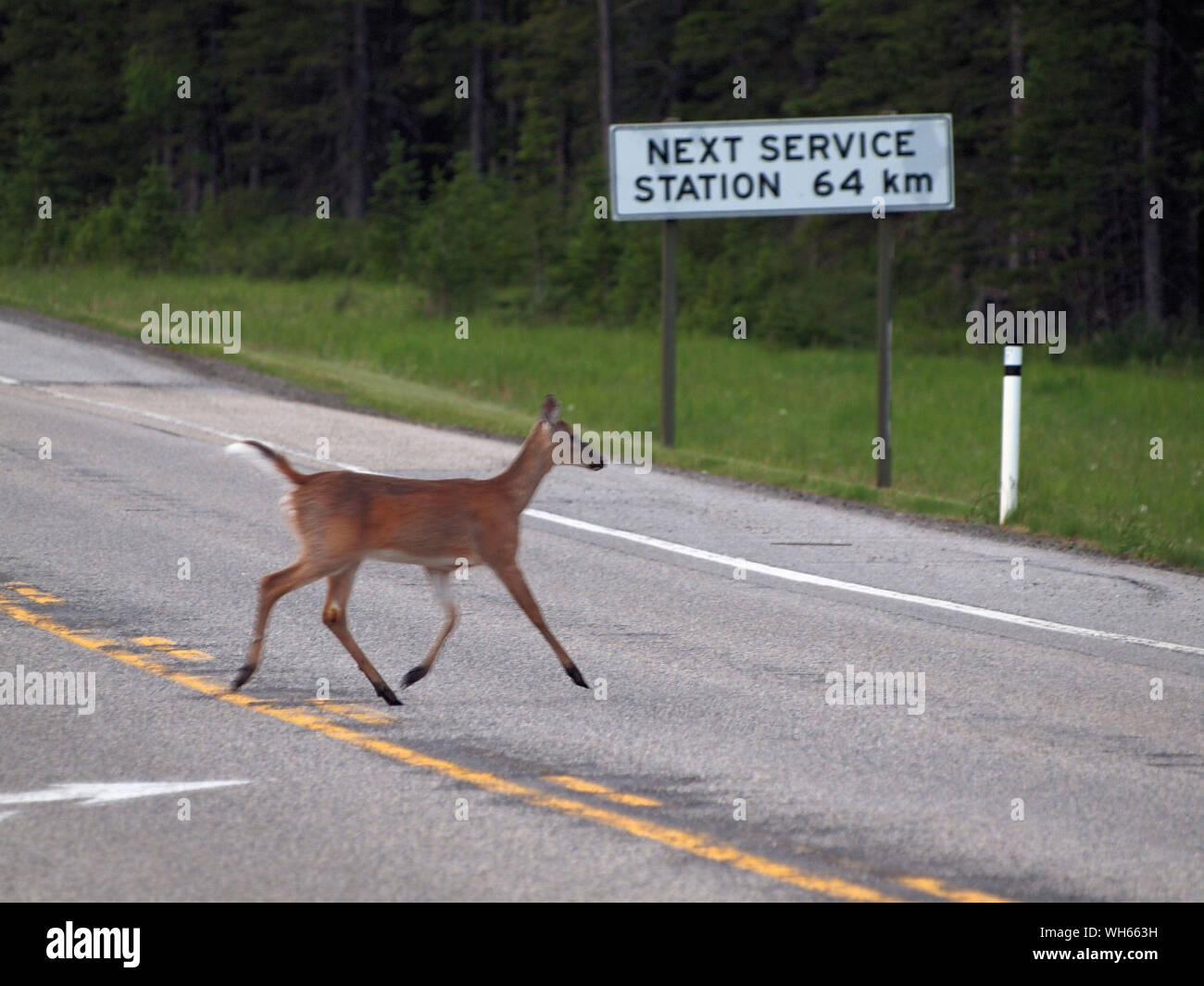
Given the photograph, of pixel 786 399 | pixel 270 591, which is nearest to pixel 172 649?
pixel 270 591

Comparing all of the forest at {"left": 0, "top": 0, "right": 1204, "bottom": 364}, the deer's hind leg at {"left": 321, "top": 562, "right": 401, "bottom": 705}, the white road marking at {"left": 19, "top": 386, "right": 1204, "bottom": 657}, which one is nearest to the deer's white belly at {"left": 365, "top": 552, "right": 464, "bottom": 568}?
the deer's hind leg at {"left": 321, "top": 562, "right": 401, "bottom": 705}

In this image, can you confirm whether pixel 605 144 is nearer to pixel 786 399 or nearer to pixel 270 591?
pixel 786 399

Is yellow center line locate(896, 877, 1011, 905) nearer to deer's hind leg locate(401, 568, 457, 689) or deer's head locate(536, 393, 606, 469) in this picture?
deer's hind leg locate(401, 568, 457, 689)

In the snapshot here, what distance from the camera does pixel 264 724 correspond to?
686 cm

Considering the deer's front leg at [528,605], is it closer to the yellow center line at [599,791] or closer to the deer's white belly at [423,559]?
the deer's white belly at [423,559]

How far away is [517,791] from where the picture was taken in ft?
19.8

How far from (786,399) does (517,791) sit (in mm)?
16874

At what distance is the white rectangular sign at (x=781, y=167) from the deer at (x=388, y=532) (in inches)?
352

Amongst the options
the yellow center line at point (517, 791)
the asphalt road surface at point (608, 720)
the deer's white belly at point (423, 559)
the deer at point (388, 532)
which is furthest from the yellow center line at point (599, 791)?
the deer's white belly at point (423, 559)

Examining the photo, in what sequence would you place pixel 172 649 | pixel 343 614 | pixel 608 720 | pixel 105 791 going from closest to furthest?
pixel 105 791 → pixel 608 720 → pixel 343 614 → pixel 172 649

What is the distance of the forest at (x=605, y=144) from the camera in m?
31.6

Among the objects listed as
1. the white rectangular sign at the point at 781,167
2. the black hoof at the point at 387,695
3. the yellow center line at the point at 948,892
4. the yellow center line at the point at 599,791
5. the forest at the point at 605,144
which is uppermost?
the forest at the point at 605,144

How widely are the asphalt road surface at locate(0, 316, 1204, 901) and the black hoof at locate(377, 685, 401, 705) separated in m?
0.05

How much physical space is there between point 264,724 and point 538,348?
20615 mm
